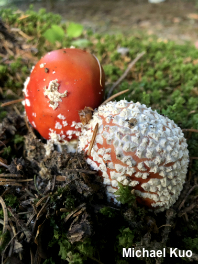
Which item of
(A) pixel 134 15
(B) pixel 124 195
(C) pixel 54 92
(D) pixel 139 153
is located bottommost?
(B) pixel 124 195

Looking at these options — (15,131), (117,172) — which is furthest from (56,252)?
(15,131)

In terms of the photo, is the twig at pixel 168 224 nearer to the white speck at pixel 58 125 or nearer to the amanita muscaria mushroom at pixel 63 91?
the amanita muscaria mushroom at pixel 63 91

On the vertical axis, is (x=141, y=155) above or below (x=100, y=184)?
above

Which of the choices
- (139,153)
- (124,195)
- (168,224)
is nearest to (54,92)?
(139,153)

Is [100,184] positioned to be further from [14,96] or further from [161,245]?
[14,96]

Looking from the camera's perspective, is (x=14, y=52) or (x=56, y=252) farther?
(x=14, y=52)

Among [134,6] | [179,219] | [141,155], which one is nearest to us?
[141,155]

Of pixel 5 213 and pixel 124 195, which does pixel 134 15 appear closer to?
pixel 124 195
